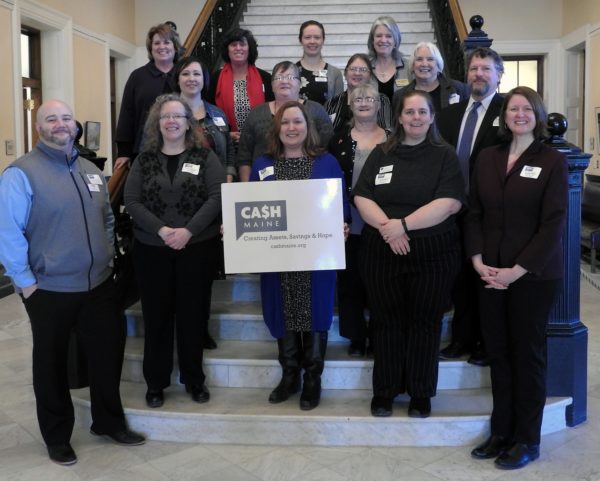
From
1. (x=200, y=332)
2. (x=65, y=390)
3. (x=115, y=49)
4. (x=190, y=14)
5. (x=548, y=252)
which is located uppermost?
Answer: (x=190, y=14)

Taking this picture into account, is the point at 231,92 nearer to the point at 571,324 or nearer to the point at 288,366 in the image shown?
the point at 288,366

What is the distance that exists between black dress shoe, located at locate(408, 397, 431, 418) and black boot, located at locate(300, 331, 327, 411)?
1.58 ft

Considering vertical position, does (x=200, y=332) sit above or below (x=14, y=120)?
below

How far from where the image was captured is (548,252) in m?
2.84

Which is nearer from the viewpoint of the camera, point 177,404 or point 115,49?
point 177,404

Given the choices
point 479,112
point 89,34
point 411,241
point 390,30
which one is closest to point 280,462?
point 411,241

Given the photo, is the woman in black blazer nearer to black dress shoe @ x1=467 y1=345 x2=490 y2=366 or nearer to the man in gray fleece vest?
black dress shoe @ x1=467 y1=345 x2=490 y2=366

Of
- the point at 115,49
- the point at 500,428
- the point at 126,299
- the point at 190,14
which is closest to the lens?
the point at 500,428

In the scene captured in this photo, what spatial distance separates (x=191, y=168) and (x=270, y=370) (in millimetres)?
1208

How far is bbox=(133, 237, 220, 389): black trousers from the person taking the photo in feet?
10.9

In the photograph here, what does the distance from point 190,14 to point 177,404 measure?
34.3ft

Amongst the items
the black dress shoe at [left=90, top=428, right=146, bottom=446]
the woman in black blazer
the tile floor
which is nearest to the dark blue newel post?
the tile floor

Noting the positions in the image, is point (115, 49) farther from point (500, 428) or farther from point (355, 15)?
point (500, 428)

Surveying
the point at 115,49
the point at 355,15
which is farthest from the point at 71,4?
the point at 355,15
